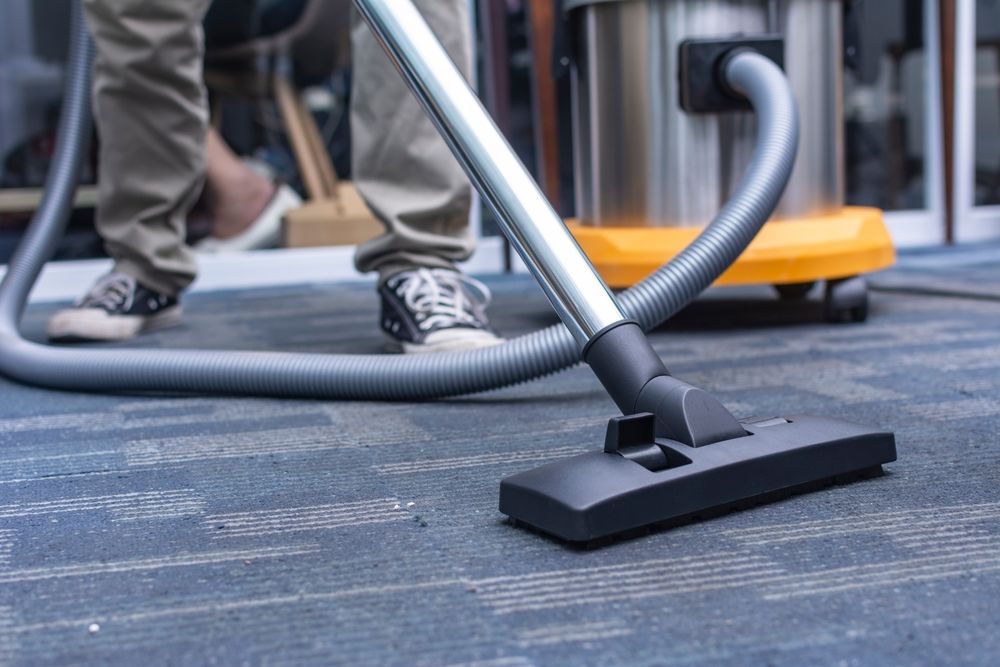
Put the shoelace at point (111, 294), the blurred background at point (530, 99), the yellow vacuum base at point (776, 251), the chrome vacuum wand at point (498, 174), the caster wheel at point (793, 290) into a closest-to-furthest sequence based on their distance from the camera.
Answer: the chrome vacuum wand at point (498, 174), the yellow vacuum base at point (776, 251), the shoelace at point (111, 294), the caster wheel at point (793, 290), the blurred background at point (530, 99)

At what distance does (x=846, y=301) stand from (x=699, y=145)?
10.2 inches

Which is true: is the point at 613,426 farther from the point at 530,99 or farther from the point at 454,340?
the point at 530,99

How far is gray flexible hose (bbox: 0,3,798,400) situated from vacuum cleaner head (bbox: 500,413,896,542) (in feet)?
0.91

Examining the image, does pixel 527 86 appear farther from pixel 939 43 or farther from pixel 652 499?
pixel 652 499

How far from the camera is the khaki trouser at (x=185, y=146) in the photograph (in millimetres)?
1125

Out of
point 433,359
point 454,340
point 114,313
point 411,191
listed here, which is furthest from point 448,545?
point 114,313

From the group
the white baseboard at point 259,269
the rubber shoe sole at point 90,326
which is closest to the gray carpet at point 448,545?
the rubber shoe sole at point 90,326

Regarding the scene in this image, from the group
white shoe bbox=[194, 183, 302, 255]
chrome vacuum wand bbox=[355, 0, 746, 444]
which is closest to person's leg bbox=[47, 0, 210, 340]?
chrome vacuum wand bbox=[355, 0, 746, 444]

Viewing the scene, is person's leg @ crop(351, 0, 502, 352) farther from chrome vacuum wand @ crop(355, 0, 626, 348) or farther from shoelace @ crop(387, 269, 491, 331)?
chrome vacuum wand @ crop(355, 0, 626, 348)

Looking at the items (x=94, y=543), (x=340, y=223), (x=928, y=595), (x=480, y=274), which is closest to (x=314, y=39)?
(x=340, y=223)

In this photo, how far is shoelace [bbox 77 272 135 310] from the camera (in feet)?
4.47

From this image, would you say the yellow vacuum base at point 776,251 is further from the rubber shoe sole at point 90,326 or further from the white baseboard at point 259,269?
the white baseboard at point 259,269

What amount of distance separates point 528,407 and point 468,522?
315 millimetres

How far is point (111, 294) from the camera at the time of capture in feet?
4.51
